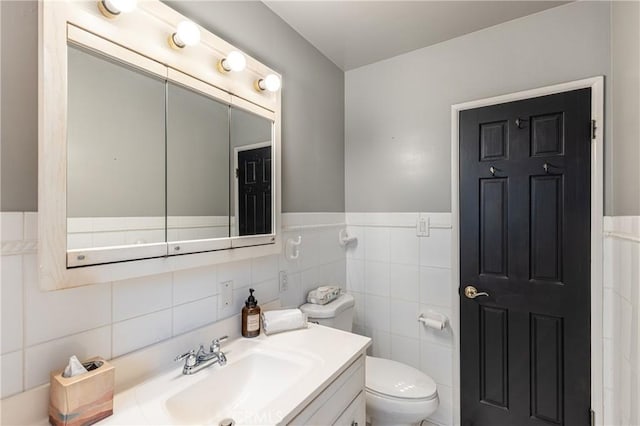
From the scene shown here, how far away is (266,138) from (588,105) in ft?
5.31

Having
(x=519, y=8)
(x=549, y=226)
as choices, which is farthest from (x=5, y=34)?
(x=549, y=226)

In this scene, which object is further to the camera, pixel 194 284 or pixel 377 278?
pixel 377 278

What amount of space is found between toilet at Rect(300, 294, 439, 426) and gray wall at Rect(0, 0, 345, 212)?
63cm

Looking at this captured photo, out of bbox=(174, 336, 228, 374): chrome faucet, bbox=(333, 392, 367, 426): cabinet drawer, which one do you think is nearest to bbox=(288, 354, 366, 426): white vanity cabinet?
bbox=(333, 392, 367, 426): cabinet drawer

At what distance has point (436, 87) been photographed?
198cm

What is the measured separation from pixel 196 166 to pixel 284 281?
30.5 inches

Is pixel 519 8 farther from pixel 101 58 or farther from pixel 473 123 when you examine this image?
pixel 101 58

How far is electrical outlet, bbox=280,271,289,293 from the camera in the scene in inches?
64.6

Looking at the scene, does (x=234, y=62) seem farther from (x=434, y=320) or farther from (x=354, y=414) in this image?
(x=434, y=320)

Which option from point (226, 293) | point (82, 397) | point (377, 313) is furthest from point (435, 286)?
point (82, 397)

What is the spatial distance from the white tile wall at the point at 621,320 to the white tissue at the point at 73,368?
1.80 meters

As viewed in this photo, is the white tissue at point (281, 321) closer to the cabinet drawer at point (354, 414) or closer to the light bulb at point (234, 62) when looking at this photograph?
the cabinet drawer at point (354, 414)

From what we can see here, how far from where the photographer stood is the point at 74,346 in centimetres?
87

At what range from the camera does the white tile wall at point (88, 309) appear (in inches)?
30.0
